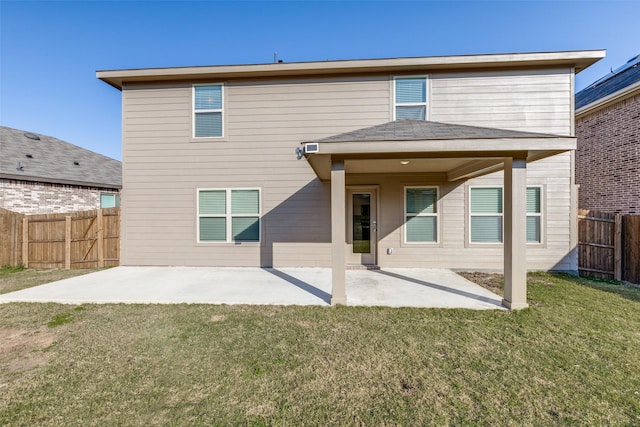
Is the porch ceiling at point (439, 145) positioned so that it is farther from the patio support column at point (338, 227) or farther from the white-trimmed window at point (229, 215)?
the white-trimmed window at point (229, 215)

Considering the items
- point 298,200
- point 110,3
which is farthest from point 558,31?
point 110,3

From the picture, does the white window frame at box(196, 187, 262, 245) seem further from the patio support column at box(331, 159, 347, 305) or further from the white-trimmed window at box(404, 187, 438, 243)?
the white-trimmed window at box(404, 187, 438, 243)

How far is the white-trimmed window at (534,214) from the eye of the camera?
634cm

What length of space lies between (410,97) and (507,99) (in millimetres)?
2274

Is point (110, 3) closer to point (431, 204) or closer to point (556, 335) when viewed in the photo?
point (431, 204)

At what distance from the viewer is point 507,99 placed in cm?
633

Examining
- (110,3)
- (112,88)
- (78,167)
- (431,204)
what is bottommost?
(431,204)

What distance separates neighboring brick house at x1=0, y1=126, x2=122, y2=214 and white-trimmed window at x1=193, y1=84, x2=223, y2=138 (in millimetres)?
3108

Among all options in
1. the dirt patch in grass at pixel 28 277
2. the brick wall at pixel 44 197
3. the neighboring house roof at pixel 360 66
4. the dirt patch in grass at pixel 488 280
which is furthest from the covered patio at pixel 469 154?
the brick wall at pixel 44 197

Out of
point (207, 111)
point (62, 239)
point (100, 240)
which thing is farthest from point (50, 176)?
point (207, 111)

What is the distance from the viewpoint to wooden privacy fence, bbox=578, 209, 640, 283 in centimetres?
557

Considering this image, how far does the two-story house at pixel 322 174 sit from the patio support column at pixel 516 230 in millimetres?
1894

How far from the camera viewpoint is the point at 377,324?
3514 mm

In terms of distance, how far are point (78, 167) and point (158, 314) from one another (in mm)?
11369
